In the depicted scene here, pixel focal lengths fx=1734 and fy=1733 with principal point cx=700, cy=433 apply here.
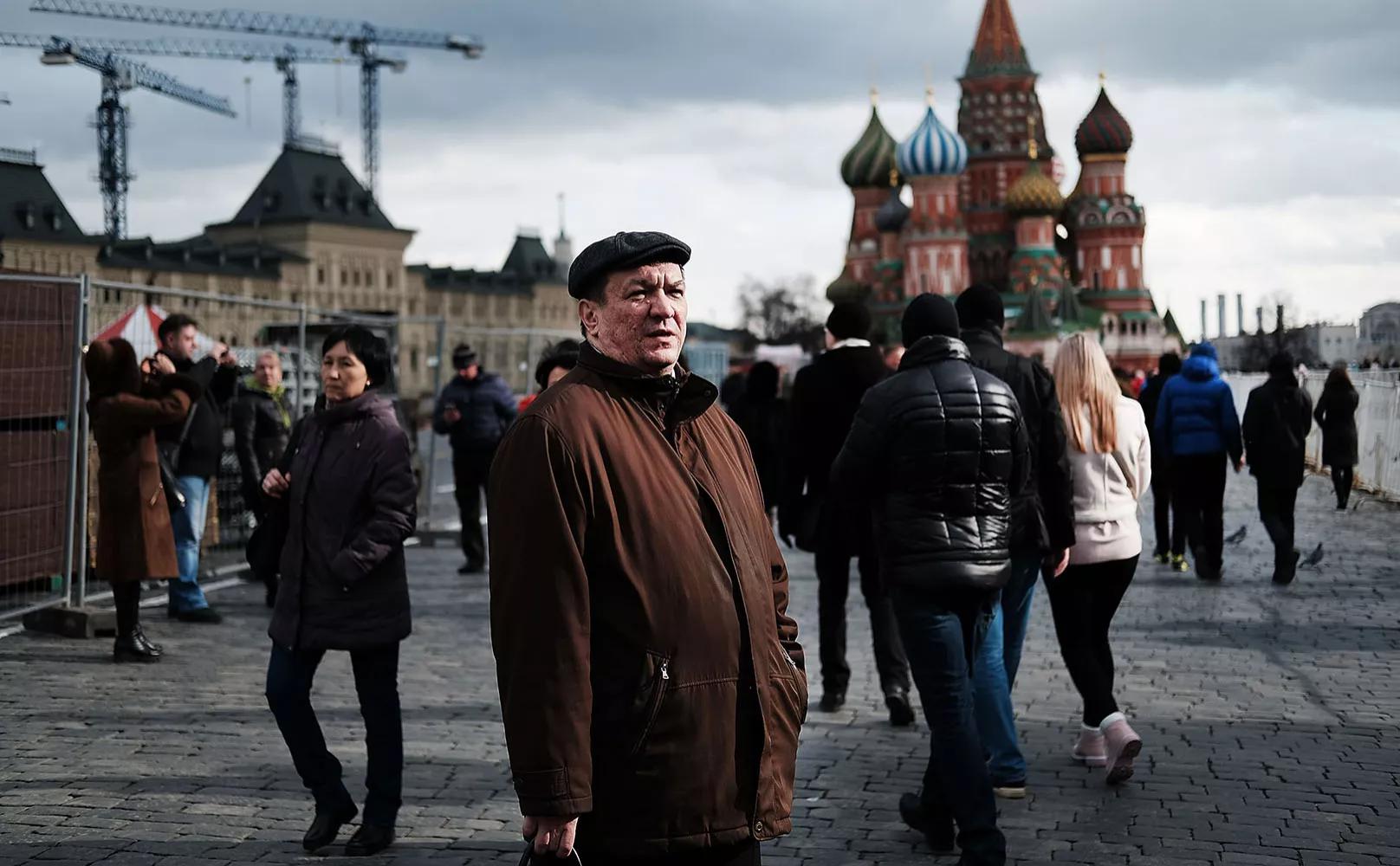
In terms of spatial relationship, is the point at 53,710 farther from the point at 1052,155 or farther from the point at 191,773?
the point at 1052,155

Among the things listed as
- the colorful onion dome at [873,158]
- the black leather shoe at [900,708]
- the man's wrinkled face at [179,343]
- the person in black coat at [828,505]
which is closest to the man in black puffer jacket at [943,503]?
the black leather shoe at [900,708]

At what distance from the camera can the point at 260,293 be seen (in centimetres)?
9625

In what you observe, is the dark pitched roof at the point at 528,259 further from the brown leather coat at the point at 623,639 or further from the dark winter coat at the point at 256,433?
the brown leather coat at the point at 623,639

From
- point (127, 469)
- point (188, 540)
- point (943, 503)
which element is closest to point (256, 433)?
point (188, 540)

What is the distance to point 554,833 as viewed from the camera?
128 inches

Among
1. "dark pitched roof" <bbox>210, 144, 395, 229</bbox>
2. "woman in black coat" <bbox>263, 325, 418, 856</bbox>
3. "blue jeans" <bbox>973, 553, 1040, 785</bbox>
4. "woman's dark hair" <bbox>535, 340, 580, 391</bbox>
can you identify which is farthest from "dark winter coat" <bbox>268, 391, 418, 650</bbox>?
"dark pitched roof" <bbox>210, 144, 395, 229</bbox>

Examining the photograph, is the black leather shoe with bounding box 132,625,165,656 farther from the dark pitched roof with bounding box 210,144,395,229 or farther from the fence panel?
the dark pitched roof with bounding box 210,144,395,229

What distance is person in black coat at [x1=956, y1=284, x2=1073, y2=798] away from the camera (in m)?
6.23

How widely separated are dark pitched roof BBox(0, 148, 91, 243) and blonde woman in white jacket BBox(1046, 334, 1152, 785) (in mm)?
77289

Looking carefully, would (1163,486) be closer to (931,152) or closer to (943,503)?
(943,503)

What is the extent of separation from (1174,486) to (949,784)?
27.2 feet

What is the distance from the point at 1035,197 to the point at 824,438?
249ft

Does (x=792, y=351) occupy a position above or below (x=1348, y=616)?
above

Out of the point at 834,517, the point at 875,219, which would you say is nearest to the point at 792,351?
the point at 875,219
